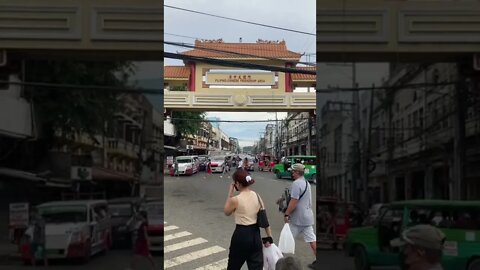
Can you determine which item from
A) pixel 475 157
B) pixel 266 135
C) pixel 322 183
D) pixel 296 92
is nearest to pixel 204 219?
pixel 266 135

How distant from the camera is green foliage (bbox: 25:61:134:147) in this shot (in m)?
4.39

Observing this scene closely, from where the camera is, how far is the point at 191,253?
24.4ft

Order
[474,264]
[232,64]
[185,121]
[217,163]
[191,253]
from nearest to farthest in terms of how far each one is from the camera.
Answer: [474,264] → [232,64] → [191,253] → [185,121] → [217,163]

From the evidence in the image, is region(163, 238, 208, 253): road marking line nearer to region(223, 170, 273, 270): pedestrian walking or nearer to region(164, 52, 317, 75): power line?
region(164, 52, 317, 75): power line

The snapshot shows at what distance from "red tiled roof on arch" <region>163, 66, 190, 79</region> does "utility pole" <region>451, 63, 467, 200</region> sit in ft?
10.7

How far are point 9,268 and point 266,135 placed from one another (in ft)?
17.3

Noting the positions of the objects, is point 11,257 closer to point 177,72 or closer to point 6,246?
point 6,246

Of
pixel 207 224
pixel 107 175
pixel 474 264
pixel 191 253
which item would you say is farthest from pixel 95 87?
pixel 207 224

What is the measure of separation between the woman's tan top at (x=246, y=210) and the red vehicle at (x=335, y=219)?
1.86ft

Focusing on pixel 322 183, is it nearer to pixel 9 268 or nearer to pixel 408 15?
pixel 408 15

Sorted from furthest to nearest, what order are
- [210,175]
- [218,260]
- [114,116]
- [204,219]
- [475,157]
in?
[210,175], [204,219], [218,260], [114,116], [475,157]

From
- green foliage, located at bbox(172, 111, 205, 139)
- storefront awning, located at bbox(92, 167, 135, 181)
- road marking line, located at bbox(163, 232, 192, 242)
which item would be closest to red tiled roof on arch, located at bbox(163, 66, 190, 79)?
green foliage, located at bbox(172, 111, 205, 139)

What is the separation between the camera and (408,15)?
4277 mm

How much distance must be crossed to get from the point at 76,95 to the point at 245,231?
1.88 meters
